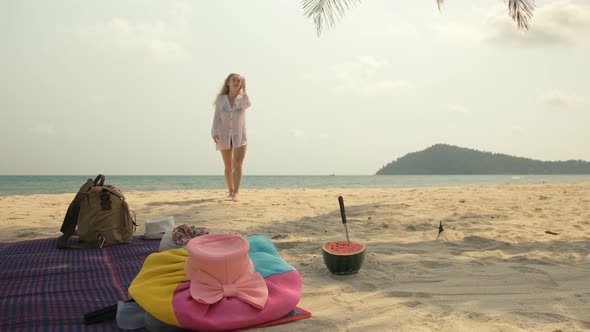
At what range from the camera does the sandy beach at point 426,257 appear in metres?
2.19

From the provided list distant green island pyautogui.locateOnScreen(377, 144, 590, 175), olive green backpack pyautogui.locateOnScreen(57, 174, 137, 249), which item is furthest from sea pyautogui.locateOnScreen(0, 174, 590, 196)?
distant green island pyautogui.locateOnScreen(377, 144, 590, 175)

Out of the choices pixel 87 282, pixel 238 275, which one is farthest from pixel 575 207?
pixel 87 282

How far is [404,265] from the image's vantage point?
3.18 meters

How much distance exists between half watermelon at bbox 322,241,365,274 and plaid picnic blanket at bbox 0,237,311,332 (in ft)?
2.17

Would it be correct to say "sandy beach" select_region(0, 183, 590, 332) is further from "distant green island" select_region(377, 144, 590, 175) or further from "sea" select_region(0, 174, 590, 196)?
"distant green island" select_region(377, 144, 590, 175)

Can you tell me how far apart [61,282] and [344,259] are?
1.97 metres

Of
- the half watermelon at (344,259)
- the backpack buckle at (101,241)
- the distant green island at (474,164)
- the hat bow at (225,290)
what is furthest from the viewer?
the distant green island at (474,164)

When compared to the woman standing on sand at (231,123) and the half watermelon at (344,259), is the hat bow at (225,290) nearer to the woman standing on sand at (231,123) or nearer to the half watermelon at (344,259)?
the half watermelon at (344,259)

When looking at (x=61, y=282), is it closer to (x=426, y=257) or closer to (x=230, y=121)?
(x=426, y=257)

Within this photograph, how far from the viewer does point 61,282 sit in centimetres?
276

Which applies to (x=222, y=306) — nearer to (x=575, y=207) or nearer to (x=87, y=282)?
(x=87, y=282)

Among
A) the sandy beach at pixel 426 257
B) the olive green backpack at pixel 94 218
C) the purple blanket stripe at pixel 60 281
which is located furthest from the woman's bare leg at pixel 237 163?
the olive green backpack at pixel 94 218

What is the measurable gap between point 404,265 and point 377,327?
1.22 meters

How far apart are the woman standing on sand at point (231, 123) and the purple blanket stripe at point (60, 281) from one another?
3456 mm
